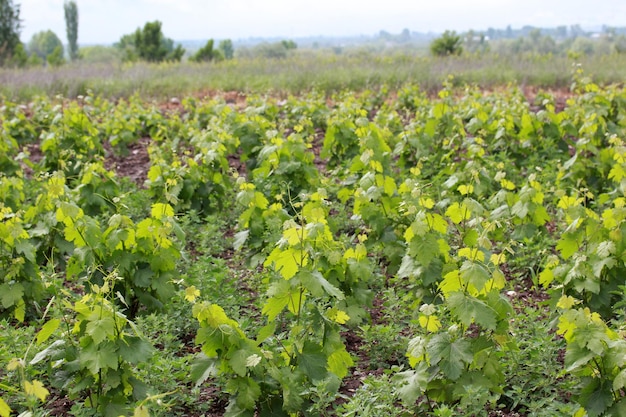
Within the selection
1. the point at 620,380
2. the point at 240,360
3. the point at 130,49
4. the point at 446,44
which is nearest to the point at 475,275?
the point at 620,380

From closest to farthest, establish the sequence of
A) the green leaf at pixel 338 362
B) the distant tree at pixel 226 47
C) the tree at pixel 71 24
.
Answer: the green leaf at pixel 338 362
the distant tree at pixel 226 47
the tree at pixel 71 24

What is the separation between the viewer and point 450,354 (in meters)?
2.82

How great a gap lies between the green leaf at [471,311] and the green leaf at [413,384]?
303mm

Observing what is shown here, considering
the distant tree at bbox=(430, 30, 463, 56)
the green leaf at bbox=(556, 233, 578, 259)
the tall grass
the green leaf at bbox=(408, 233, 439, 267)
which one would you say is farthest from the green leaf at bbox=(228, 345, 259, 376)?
the distant tree at bbox=(430, 30, 463, 56)

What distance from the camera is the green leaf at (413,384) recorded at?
2787 millimetres

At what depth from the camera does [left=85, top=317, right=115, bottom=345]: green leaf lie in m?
2.62

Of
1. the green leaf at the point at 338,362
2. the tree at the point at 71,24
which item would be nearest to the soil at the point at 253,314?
the green leaf at the point at 338,362

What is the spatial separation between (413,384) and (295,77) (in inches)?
437

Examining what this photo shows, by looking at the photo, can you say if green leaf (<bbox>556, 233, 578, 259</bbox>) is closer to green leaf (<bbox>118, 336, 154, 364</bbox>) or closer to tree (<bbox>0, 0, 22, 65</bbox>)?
green leaf (<bbox>118, 336, 154, 364</bbox>)

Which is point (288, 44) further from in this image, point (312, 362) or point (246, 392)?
point (246, 392)

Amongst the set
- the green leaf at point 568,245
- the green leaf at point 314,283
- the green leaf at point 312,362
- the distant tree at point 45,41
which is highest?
the distant tree at point 45,41

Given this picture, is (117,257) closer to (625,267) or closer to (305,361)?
(305,361)

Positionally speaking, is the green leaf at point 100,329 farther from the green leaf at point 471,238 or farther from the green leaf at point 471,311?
the green leaf at point 471,238

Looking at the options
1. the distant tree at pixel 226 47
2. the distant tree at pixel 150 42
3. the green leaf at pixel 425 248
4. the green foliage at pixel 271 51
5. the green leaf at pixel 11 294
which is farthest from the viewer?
the distant tree at pixel 226 47
